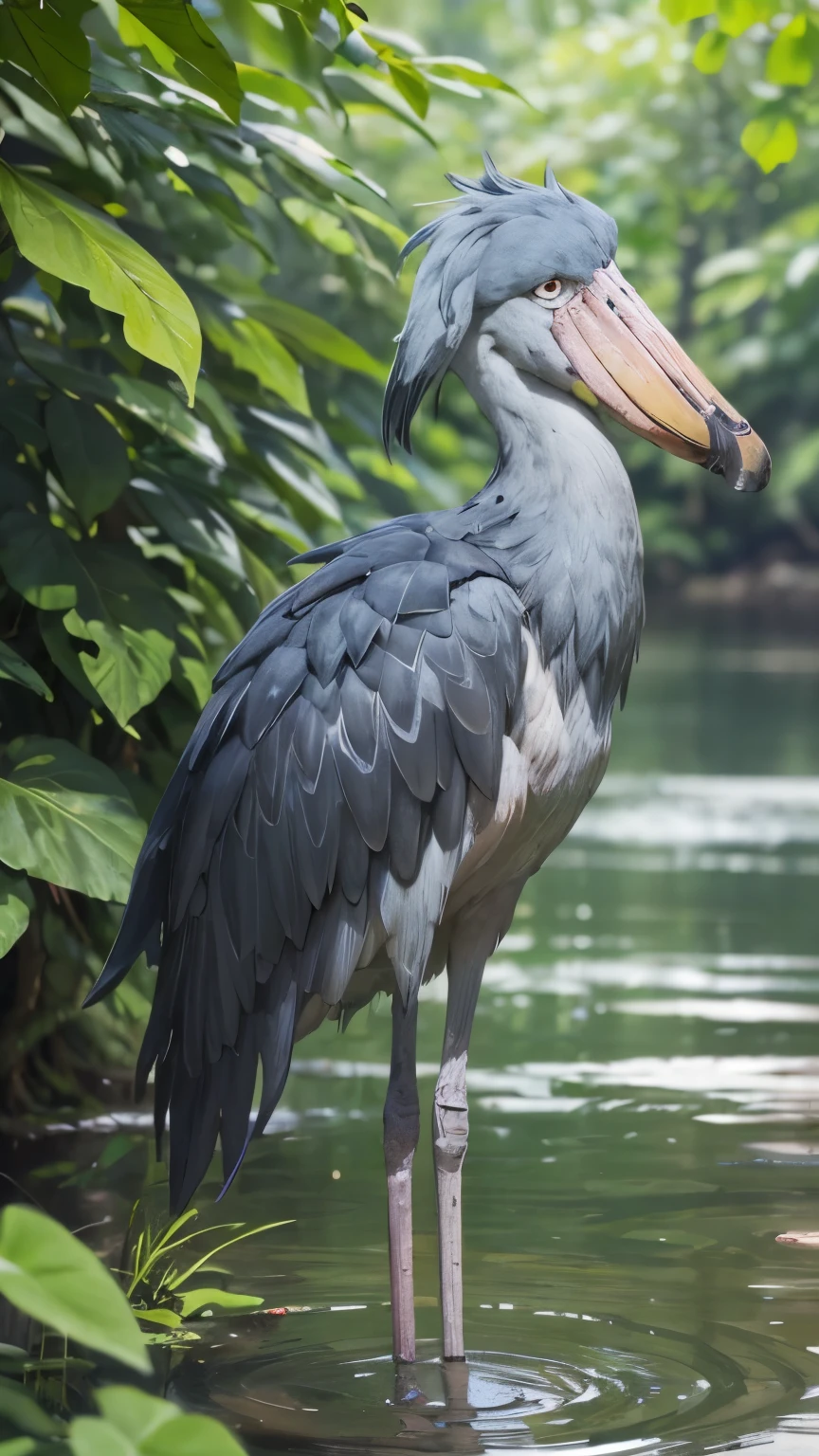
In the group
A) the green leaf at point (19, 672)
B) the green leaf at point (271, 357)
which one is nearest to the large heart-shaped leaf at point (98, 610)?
the green leaf at point (19, 672)

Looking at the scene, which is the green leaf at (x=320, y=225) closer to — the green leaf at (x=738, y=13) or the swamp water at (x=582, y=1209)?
the green leaf at (x=738, y=13)

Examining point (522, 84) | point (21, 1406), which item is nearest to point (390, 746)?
point (21, 1406)

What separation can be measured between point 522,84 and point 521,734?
22107mm

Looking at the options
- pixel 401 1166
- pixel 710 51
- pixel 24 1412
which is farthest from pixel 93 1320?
pixel 710 51

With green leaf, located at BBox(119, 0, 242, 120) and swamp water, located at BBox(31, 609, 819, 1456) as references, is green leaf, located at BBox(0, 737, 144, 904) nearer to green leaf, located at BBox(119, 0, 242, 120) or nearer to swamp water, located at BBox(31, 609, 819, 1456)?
swamp water, located at BBox(31, 609, 819, 1456)

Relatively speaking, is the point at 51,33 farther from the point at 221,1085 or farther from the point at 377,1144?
the point at 377,1144

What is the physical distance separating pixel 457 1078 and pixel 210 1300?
0.67m

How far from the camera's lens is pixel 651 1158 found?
199 inches

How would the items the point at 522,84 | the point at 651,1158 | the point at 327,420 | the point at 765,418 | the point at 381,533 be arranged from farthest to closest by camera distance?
1. the point at 765,418
2. the point at 522,84
3. the point at 327,420
4. the point at 651,1158
5. the point at 381,533

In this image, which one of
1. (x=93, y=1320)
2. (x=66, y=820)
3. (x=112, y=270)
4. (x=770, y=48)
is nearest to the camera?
(x=93, y=1320)

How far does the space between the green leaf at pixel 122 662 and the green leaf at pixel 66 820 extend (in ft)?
0.48

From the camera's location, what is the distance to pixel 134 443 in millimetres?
4727

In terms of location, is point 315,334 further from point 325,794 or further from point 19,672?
point 325,794

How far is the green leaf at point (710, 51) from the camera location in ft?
22.8
